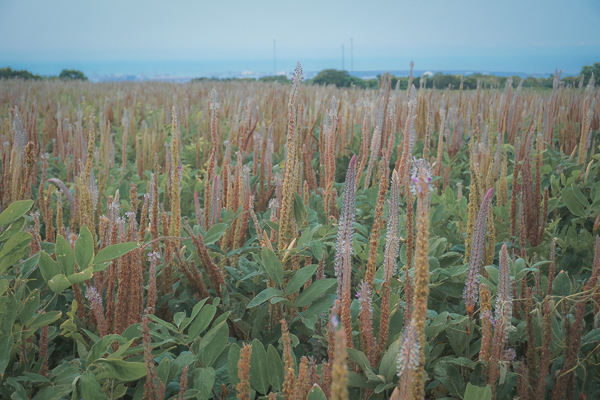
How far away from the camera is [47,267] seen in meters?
0.87

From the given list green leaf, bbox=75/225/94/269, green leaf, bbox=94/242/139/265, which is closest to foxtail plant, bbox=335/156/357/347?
green leaf, bbox=94/242/139/265

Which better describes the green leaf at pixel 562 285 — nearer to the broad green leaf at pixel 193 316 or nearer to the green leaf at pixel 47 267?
the broad green leaf at pixel 193 316

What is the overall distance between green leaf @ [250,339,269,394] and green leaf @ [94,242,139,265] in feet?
0.90

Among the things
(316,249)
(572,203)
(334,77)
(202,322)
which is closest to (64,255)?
(202,322)

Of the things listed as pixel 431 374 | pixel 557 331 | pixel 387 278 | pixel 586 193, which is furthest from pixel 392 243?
pixel 586 193

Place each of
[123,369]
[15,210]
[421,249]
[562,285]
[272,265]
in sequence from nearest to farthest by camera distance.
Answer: [421,249], [123,369], [15,210], [272,265], [562,285]

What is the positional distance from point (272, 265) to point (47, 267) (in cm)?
43

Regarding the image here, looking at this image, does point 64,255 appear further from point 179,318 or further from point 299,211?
point 299,211

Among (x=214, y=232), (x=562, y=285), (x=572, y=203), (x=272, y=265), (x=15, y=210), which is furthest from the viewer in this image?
(x=572, y=203)

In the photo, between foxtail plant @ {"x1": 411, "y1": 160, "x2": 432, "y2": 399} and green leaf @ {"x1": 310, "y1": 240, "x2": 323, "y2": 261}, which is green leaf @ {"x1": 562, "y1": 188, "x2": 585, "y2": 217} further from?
foxtail plant @ {"x1": 411, "y1": 160, "x2": 432, "y2": 399}

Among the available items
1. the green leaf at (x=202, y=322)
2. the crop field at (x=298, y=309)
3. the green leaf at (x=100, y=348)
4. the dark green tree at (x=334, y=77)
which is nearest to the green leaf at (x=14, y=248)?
the crop field at (x=298, y=309)

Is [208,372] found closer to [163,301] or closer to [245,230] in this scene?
[163,301]

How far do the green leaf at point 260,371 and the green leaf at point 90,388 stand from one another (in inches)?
9.5

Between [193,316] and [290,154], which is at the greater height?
[290,154]
